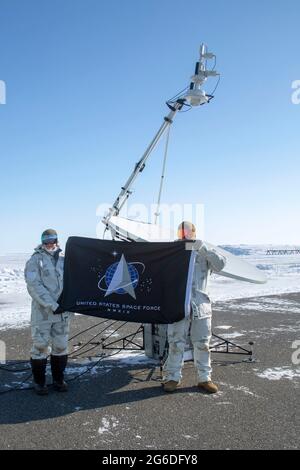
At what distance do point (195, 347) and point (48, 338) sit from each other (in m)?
2.14

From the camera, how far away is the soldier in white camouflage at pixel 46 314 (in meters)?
5.80

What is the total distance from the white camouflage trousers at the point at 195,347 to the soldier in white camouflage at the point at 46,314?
5.07 feet

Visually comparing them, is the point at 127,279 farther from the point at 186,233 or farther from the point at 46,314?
the point at 46,314

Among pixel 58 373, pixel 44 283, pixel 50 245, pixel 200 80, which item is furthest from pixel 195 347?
pixel 200 80

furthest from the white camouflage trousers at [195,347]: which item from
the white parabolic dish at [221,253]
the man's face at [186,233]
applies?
the man's face at [186,233]

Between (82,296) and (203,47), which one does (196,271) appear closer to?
(82,296)

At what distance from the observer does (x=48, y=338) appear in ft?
19.4

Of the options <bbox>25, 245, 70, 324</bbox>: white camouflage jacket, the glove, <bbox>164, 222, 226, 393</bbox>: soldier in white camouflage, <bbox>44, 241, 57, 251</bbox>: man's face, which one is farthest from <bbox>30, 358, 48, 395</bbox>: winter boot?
<bbox>164, 222, 226, 393</bbox>: soldier in white camouflage

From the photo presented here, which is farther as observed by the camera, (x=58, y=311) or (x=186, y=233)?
(x=186, y=233)

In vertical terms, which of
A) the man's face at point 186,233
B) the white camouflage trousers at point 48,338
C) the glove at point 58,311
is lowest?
the white camouflage trousers at point 48,338

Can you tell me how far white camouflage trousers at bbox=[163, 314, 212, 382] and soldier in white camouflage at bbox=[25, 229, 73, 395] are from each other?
60.9 inches

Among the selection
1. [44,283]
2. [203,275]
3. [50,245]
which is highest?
[50,245]

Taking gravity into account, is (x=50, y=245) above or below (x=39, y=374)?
above

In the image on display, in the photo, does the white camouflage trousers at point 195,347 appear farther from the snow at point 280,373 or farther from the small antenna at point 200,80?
the small antenna at point 200,80
